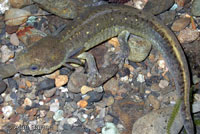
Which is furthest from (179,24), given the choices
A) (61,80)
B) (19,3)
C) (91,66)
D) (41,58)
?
(19,3)

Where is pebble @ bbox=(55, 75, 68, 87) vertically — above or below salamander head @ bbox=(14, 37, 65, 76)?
below

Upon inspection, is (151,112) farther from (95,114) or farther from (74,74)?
(74,74)

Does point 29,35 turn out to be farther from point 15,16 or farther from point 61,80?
point 61,80

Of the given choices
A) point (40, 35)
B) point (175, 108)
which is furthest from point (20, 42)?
point (175, 108)

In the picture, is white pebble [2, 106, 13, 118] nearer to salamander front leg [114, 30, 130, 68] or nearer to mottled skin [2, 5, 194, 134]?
mottled skin [2, 5, 194, 134]

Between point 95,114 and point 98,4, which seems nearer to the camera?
point 95,114

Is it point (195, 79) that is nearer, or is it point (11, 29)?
point (195, 79)

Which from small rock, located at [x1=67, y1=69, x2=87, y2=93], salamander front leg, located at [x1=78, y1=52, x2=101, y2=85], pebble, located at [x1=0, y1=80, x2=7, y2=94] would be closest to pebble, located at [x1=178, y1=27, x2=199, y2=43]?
salamander front leg, located at [x1=78, y1=52, x2=101, y2=85]
